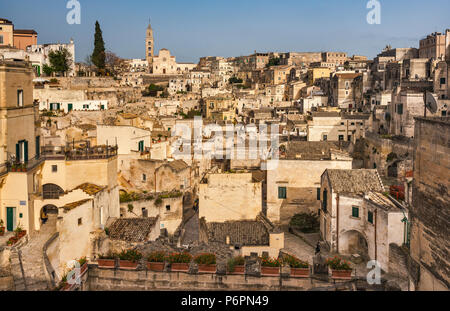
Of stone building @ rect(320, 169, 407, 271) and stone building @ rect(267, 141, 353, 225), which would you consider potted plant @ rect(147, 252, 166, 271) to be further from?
stone building @ rect(267, 141, 353, 225)

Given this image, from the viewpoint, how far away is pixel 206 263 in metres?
10.9

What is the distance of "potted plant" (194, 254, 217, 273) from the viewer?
1084cm

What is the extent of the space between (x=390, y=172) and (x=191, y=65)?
92999mm

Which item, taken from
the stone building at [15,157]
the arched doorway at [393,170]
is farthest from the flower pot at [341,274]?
the arched doorway at [393,170]

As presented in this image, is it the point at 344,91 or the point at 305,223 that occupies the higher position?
the point at 344,91

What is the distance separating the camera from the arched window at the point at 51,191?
59.1 feet

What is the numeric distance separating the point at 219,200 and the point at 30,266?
386 inches

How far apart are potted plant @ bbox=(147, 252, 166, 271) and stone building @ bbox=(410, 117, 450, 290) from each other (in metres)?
7.14

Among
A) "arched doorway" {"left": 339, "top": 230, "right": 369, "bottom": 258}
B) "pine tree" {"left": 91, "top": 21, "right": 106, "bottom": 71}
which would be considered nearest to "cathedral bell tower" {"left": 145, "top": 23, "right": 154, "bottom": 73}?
"pine tree" {"left": 91, "top": 21, "right": 106, "bottom": 71}

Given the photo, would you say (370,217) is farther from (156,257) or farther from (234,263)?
(156,257)

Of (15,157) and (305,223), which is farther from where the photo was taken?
(305,223)

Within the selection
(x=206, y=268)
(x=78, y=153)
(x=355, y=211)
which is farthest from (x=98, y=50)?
(x=206, y=268)

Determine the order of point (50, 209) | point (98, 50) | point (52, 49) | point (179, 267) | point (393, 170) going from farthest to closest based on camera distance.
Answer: point (98, 50) < point (52, 49) < point (393, 170) < point (50, 209) < point (179, 267)

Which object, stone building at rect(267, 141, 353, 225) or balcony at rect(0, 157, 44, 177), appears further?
stone building at rect(267, 141, 353, 225)
